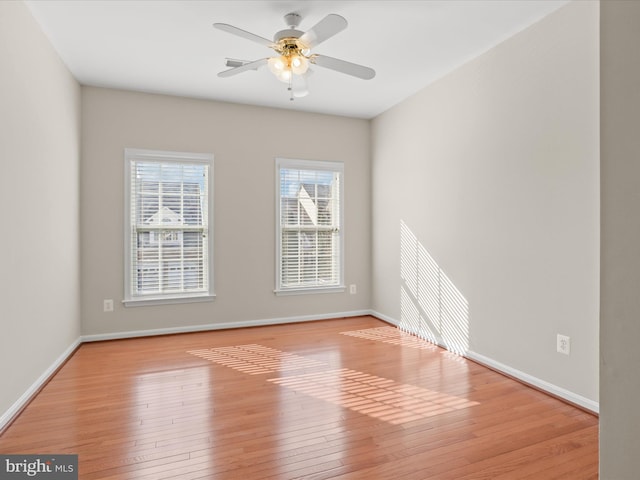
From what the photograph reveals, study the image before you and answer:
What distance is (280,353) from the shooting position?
3709mm

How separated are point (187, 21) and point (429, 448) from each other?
3.40 m

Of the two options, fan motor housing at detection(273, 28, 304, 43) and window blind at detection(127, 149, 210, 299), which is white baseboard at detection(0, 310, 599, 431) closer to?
window blind at detection(127, 149, 210, 299)

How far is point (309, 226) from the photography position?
5105mm

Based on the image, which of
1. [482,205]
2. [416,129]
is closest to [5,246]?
[482,205]

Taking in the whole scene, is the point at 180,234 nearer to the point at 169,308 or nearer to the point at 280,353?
the point at 169,308

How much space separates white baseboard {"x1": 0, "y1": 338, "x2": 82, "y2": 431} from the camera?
A: 2.33 meters

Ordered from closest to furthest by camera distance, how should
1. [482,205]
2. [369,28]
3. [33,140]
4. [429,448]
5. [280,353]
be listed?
[429,448], [33,140], [369,28], [482,205], [280,353]

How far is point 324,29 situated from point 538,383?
3.02 metres

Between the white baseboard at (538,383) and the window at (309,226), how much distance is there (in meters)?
2.22

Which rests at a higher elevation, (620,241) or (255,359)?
(620,241)

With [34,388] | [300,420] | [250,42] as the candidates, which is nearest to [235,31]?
[250,42]

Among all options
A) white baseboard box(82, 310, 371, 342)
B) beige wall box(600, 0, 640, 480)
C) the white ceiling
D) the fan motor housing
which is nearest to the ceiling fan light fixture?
the fan motor housing

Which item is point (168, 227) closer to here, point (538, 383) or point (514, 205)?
point (514, 205)

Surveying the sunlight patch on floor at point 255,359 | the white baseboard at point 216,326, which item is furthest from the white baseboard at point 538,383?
the white baseboard at point 216,326
